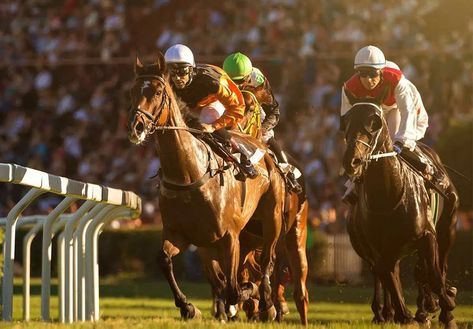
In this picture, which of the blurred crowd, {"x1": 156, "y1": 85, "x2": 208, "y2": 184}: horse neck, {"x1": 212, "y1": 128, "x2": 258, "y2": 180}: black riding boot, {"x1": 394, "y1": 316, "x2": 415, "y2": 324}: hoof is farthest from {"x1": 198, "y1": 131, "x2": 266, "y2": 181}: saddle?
the blurred crowd

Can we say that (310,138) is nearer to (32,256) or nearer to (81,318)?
(32,256)

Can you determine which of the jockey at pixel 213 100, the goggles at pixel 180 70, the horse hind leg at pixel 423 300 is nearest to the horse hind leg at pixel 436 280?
the horse hind leg at pixel 423 300

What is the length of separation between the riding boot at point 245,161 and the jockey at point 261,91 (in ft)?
3.04

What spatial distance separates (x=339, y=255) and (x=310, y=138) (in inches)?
93.1

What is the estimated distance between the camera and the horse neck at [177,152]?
286 inches

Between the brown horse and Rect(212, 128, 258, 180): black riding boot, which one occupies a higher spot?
Rect(212, 128, 258, 180): black riding boot

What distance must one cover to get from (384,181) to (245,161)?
3.03 ft

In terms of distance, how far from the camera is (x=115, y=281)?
1625 centimetres

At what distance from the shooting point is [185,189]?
7348 mm

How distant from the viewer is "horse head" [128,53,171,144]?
22.0ft

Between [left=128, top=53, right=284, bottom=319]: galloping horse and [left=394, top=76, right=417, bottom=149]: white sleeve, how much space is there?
1085mm

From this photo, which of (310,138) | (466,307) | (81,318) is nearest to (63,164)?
(310,138)

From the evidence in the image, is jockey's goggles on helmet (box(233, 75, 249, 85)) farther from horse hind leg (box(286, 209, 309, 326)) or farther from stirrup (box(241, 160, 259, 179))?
stirrup (box(241, 160, 259, 179))

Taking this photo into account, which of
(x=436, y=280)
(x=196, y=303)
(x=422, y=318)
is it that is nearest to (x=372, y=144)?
(x=436, y=280)
